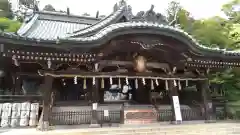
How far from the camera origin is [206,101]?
35.2ft

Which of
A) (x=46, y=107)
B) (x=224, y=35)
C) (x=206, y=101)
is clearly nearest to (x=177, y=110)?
(x=206, y=101)

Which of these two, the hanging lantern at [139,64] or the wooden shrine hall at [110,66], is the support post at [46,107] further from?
the hanging lantern at [139,64]

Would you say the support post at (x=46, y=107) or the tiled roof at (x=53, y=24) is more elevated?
the tiled roof at (x=53, y=24)

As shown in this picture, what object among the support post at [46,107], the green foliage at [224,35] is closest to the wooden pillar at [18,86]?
the support post at [46,107]

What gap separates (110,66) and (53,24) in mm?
5794

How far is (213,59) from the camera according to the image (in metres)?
10.7

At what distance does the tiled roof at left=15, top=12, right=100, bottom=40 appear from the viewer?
38.8 ft

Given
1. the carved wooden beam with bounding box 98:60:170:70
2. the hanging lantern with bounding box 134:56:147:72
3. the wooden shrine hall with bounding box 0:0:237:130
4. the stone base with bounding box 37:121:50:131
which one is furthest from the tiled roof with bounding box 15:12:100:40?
the stone base with bounding box 37:121:50:131

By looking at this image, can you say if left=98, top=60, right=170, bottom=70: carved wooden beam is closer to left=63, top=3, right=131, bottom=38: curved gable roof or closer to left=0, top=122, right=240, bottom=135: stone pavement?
left=63, top=3, right=131, bottom=38: curved gable roof

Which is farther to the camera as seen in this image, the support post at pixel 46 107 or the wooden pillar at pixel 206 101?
the wooden pillar at pixel 206 101

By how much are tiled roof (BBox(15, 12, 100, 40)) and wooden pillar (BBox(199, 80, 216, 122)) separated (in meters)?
Result: 7.93

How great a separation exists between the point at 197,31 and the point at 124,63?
891cm

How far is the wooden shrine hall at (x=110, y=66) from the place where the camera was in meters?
8.49

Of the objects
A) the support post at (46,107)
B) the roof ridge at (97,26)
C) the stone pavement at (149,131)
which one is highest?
the roof ridge at (97,26)
